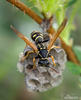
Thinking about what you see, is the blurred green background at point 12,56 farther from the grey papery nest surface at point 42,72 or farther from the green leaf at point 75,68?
the grey papery nest surface at point 42,72

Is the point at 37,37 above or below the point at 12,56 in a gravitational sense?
above

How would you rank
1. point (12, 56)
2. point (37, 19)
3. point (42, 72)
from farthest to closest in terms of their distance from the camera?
point (12, 56)
point (42, 72)
point (37, 19)

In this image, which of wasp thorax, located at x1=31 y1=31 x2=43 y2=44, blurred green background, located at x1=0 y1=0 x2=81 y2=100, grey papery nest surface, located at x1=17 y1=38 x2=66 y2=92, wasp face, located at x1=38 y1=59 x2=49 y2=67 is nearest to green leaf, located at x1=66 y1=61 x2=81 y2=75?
grey papery nest surface, located at x1=17 y1=38 x2=66 y2=92

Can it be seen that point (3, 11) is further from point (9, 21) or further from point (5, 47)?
point (5, 47)

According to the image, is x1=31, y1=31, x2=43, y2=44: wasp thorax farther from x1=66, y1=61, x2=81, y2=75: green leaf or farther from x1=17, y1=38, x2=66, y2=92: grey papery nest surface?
x1=66, y1=61, x2=81, y2=75: green leaf

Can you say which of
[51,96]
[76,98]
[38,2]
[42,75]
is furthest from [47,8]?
[51,96]

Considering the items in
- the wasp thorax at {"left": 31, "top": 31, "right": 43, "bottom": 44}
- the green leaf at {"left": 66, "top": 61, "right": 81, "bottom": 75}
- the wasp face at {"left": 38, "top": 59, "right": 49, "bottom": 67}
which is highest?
the wasp thorax at {"left": 31, "top": 31, "right": 43, "bottom": 44}

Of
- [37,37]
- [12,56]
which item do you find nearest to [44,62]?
[37,37]

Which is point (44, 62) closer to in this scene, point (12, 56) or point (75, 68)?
point (75, 68)

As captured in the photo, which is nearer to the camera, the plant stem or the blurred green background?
the plant stem

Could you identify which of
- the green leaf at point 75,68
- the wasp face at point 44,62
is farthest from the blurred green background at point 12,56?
the wasp face at point 44,62

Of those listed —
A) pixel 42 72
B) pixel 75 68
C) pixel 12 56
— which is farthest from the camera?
pixel 12 56
